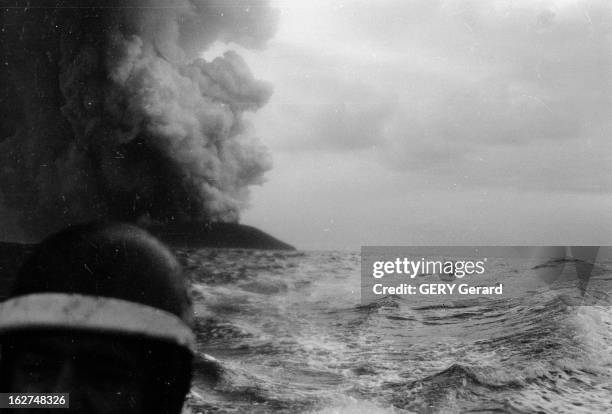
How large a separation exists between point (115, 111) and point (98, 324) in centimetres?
905

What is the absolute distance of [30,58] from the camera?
31.0 feet

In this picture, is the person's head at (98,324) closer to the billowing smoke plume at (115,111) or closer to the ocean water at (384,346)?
the ocean water at (384,346)

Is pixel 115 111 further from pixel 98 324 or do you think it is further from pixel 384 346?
pixel 98 324

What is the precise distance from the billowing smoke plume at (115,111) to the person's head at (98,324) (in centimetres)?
577

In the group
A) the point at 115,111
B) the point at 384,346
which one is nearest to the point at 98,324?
the point at 384,346

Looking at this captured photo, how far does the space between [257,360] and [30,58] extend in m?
8.04

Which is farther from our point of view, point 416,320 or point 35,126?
point 35,126

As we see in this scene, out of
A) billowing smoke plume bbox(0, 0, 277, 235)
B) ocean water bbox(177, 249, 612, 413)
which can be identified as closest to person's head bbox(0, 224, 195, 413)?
ocean water bbox(177, 249, 612, 413)

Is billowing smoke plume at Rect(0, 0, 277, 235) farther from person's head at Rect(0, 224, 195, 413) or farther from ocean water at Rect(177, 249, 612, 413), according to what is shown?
person's head at Rect(0, 224, 195, 413)

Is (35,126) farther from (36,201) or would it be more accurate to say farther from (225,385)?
(225,385)

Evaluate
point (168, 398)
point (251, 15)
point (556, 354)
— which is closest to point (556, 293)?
point (556, 354)

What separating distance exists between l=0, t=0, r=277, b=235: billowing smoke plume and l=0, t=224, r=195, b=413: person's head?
18.9ft

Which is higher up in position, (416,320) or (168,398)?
(168,398)

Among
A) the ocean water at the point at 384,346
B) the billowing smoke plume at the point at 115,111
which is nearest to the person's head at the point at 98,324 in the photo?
the ocean water at the point at 384,346
